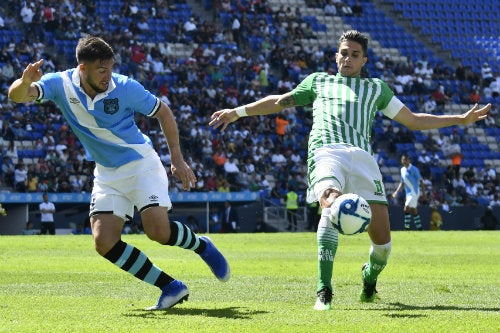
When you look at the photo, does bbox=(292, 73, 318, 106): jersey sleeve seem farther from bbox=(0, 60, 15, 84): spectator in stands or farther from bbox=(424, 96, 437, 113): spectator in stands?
bbox=(424, 96, 437, 113): spectator in stands

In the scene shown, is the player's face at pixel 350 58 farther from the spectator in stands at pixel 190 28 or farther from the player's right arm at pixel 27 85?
the spectator in stands at pixel 190 28

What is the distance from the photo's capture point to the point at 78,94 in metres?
9.12

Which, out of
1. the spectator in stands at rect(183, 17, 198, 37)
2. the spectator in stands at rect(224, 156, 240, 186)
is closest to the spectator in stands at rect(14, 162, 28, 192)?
the spectator in stands at rect(224, 156, 240, 186)

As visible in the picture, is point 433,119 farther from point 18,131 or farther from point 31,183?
point 18,131

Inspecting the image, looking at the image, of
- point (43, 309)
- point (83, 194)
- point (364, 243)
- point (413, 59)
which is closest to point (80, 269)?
point (43, 309)

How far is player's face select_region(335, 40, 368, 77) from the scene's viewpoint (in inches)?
388

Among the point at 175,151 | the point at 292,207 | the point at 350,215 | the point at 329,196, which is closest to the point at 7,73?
the point at 292,207

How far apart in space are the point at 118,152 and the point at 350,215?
2.25 meters

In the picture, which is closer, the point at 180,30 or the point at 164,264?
the point at 164,264

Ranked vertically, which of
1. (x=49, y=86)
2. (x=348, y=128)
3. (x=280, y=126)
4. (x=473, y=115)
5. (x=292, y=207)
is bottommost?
(x=292, y=207)

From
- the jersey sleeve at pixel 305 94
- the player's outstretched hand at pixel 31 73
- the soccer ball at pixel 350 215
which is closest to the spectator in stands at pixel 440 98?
the jersey sleeve at pixel 305 94

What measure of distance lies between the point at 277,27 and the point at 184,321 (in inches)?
1502

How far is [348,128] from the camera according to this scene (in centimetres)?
970

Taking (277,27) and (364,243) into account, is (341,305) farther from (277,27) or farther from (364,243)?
(277,27)
